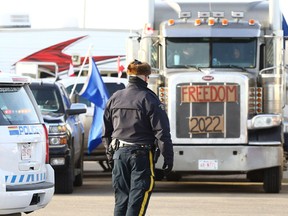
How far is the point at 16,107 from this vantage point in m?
12.1

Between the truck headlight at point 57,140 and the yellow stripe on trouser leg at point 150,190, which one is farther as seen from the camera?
the truck headlight at point 57,140

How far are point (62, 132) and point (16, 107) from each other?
19.0ft

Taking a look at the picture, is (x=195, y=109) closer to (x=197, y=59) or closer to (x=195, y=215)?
(x=197, y=59)

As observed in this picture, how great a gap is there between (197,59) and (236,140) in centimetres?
184

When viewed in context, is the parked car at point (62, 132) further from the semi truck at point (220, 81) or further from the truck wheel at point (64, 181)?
the semi truck at point (220, 81)

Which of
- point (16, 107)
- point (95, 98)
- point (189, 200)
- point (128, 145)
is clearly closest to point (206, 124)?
point (189, 200)

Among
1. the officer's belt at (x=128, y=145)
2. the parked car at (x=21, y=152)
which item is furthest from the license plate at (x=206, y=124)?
the officer's belt at (x=128, y=145)

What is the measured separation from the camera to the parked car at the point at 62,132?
17.8 m

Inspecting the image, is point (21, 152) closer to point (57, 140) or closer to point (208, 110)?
point (57, 140)

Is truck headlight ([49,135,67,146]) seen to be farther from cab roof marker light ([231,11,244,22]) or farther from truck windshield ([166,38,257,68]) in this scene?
cab roof marker light ([231,11,244,22])

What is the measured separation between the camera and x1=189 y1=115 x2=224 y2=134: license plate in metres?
18.3

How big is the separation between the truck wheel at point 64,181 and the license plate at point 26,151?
5.97 metres

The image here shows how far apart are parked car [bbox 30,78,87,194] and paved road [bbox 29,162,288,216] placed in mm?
310

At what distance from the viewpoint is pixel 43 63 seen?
122 ft
